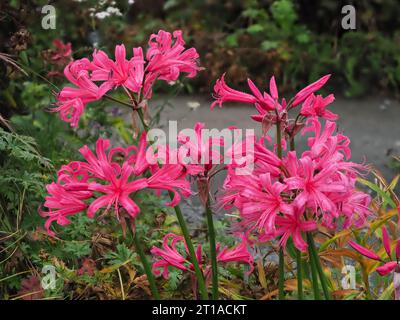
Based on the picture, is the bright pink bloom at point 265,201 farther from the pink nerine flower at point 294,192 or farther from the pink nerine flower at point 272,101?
the pink nerine flower at point 272,101

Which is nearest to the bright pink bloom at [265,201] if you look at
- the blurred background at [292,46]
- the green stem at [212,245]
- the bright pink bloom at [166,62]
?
the green stem at [212,245]

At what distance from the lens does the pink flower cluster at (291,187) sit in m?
1.81

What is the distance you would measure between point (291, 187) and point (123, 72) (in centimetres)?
52

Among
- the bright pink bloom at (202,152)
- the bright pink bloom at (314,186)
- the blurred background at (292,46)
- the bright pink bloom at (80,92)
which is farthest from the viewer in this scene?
the blurred background at (292,46)

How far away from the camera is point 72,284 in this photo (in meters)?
2.83

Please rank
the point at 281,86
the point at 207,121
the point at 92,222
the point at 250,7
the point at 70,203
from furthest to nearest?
the point at 250,7, the point at 281,86, the point at 207,121, the point at 92,222, the point at 70,203

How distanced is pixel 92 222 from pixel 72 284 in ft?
1.52

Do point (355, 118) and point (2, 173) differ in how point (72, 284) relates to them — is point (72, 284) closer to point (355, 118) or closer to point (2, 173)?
point (2, 173)

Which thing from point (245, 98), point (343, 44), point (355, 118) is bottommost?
point (355, 118)

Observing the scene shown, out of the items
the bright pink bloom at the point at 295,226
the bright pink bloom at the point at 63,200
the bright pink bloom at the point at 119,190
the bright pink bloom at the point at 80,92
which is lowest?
the bright pink bloom at the point at 295,226

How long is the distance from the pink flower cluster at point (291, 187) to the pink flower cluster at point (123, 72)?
0.65 feet

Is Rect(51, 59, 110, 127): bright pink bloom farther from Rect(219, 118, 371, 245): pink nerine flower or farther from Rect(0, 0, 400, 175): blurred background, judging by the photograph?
Rect(0, 0, 400, 175): blurred background

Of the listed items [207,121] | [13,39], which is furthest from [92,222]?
[207,121]

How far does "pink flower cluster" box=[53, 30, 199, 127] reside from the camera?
2004 mm
